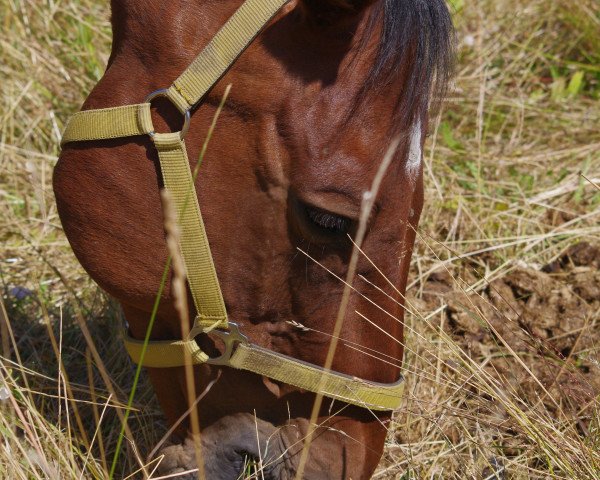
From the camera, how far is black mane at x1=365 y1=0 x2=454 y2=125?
189 centimetres

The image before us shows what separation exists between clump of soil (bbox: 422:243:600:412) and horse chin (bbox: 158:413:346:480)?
0.97 m

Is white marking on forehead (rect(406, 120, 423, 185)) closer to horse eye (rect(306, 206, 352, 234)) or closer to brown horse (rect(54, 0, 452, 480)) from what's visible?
brown horse (rect(54, 0, 452, 480))

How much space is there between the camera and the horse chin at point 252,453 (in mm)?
2066

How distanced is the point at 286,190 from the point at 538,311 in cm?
164

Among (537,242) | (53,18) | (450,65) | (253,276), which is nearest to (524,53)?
(537,242)

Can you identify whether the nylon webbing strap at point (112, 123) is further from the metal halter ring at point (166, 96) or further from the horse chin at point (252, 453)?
the horse chin at point (252, 453)

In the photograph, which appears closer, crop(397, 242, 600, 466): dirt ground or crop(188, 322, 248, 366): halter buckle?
crop(188, 322, 248, 366): halter buckle

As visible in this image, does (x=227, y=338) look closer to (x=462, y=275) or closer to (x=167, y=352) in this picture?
(x=167, y=352)

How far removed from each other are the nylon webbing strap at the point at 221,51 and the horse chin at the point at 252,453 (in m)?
0.85

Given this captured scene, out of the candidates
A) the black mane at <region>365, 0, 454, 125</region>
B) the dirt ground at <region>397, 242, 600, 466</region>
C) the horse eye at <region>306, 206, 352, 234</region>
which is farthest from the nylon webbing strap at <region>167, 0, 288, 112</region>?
the dirt ground at <region>397, 242, 600, 466</region>

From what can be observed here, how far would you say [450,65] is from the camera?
1.98 metres

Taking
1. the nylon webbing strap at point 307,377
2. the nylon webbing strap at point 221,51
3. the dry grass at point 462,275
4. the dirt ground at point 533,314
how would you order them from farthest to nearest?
the dirt ground at point 533,314 → the dry grass at point 462,275 → the nylon webbing strap at point 307,377 → the nylon webbing strap at point 221,51

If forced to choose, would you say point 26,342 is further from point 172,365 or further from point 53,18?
point 53,18

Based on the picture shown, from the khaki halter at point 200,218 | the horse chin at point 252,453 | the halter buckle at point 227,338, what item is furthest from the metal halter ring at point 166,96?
the horse chin at point 252,453
